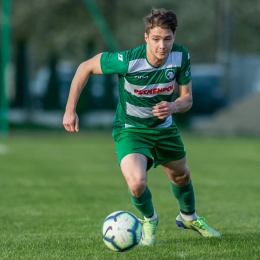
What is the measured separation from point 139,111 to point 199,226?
1.27m

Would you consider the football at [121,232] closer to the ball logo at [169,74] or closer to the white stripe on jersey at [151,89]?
the white stripe on jersey at [151,89]

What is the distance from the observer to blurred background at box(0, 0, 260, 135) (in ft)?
85.9

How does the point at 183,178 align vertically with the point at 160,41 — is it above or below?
below

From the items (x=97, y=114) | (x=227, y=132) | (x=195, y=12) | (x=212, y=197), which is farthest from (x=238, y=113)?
(x=212, y=197)

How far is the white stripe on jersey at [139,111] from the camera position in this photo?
653cm

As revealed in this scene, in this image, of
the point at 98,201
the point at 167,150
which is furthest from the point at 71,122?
the point at 98,201

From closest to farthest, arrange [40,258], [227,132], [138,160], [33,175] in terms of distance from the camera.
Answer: [40,258]
[138,160]
[33,175]
[227,132]

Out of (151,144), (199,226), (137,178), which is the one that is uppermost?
(151,144)

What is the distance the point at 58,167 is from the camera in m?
14.9

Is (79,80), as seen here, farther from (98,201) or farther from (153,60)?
(98,201)

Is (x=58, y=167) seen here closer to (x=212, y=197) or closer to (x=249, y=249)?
(x=212, y=197)

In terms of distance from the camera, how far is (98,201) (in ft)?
33.3

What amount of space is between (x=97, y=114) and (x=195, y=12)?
11990mm

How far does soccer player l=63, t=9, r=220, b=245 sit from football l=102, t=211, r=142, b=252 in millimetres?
462
